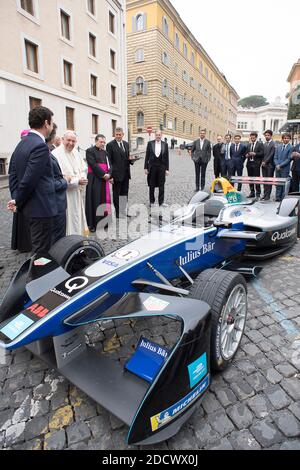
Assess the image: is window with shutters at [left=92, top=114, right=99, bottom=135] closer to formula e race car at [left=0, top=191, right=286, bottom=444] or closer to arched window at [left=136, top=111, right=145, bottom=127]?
arched window at [left=136, top=111, right=145, bottom=127]

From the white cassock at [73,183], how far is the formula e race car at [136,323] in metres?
1.72

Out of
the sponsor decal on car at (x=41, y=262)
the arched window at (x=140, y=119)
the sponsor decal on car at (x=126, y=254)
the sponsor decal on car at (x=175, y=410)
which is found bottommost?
the sponsor decal on car at (x=175, y=410)

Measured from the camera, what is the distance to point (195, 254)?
3.12 metres

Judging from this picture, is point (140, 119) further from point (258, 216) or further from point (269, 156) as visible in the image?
point (258, 216)

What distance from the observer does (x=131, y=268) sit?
2.47 meters

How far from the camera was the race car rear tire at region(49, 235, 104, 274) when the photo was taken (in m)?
3.02

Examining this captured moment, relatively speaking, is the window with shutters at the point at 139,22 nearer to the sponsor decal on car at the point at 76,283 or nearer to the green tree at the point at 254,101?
the sponsor decal on car at the point at 76,283

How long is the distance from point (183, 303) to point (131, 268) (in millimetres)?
648

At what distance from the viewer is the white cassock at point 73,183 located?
4.36m

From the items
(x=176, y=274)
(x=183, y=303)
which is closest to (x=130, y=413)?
(x=183, y=303)

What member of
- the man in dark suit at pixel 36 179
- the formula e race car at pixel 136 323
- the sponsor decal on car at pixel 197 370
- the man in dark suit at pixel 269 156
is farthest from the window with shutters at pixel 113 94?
the sponsor decal on car at pixel 197 370

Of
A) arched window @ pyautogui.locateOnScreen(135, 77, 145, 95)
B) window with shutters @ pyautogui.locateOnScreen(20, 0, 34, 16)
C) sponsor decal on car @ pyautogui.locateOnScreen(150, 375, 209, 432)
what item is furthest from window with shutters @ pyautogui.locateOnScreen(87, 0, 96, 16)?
sponsor decal on car @ pyautogui.locateOnScreen(150, 375, 209, 432)

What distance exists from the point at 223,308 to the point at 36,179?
2.05 m

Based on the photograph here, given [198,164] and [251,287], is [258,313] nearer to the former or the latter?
[251,287]
